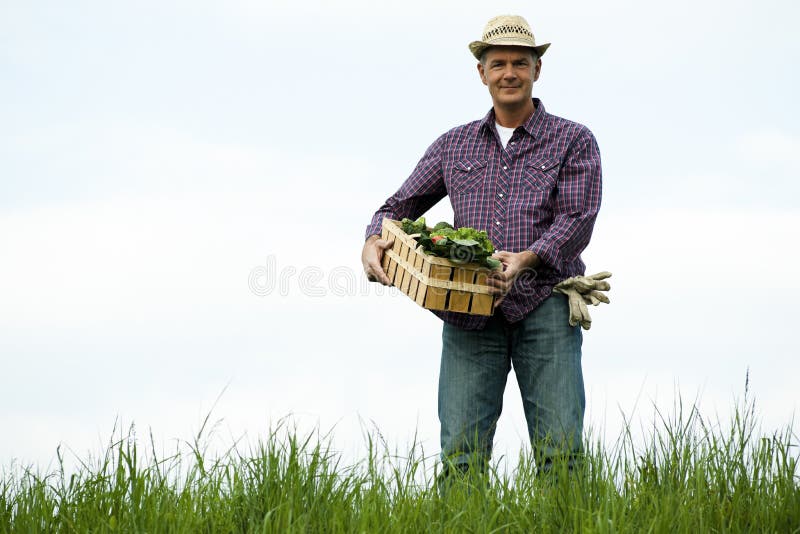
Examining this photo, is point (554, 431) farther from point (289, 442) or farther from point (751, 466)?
point (289, 442)

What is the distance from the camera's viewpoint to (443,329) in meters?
5.59

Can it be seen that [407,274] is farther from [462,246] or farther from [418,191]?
[418,191]

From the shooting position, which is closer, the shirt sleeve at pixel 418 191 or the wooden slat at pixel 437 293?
the wooden slat at pixel 437 293

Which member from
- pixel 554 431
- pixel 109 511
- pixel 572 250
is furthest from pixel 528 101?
pixel 109 511

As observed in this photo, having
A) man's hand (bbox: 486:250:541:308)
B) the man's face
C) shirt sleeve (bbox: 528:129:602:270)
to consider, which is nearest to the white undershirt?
the man's face

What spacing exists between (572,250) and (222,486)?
227 centimetres

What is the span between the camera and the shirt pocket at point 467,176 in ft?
18.1

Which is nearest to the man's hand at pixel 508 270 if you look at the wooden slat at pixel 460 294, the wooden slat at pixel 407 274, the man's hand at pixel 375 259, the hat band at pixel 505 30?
the wooden slat at pixel 460 294

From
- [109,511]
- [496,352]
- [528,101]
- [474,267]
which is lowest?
[109,511]

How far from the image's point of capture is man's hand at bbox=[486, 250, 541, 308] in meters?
4.99

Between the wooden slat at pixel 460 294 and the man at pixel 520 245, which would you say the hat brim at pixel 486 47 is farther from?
the wooden slat at pixel 460 294

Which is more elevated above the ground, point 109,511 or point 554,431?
point 554,431

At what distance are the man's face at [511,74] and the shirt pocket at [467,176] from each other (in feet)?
1.26

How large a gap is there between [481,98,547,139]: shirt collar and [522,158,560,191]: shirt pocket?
0.19 meters
